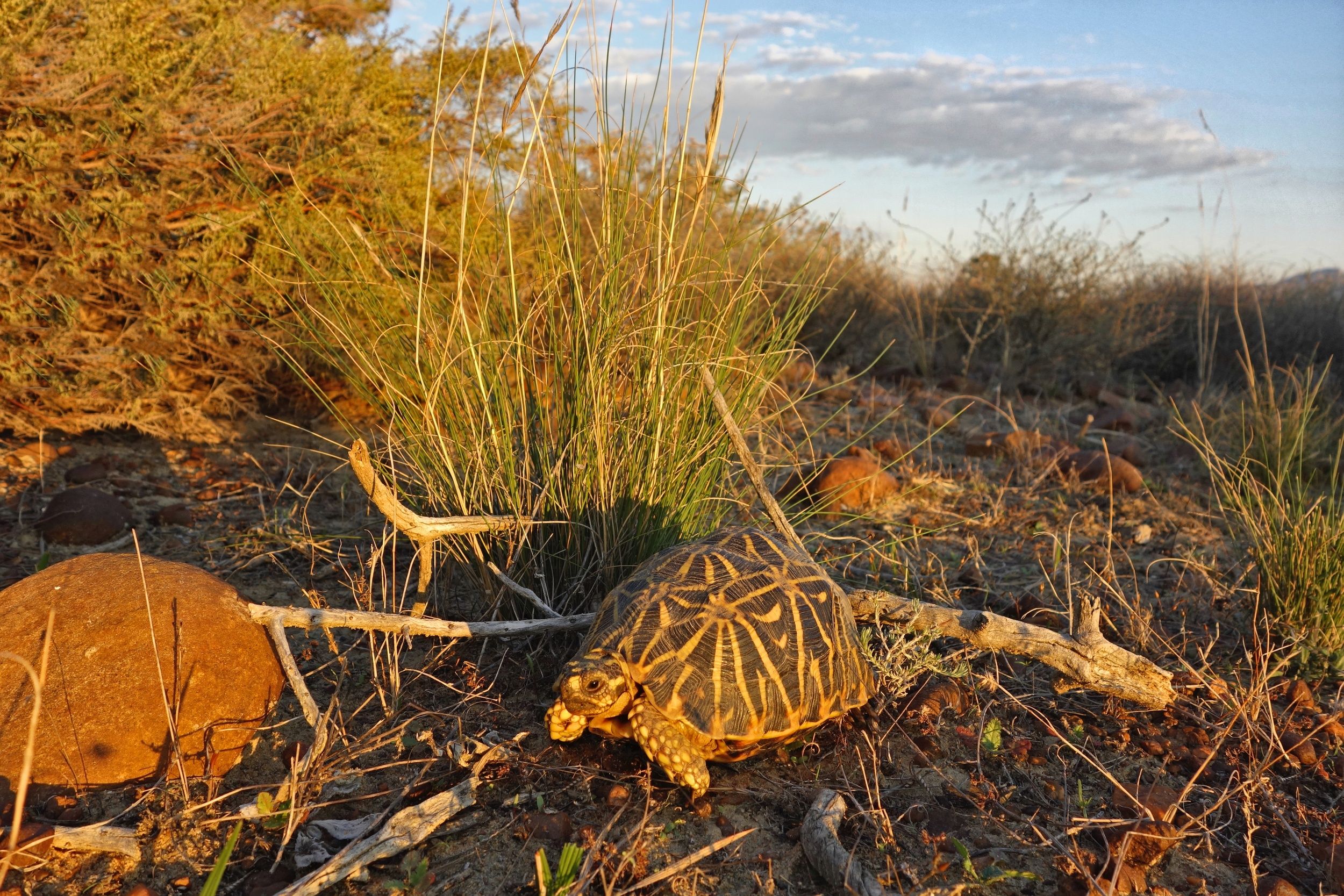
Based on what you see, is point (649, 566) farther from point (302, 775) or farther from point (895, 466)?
point (895, 466)

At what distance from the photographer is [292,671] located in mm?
2240

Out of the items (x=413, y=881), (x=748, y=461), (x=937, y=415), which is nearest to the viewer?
(x=413, y=881)

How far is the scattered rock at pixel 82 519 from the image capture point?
344 cm

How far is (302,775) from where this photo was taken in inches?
81.7

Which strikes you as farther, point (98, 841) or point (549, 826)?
point (549, 826)

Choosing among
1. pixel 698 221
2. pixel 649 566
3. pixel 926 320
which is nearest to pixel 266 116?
pixel 698 221

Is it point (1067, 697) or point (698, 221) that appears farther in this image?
point (698, 221)

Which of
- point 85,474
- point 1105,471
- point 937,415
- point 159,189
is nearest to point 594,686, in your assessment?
point 85,474

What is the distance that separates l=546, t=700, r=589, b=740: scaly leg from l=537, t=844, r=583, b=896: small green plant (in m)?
0.35

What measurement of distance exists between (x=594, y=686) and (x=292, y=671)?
82 centimetres

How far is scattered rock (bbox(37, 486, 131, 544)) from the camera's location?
3436 millimetres

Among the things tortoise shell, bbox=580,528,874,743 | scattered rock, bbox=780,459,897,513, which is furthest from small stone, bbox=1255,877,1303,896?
scattered rock, bbox=780,459,897,513

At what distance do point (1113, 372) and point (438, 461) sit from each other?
7.64 metres

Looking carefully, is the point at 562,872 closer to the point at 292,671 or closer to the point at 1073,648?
the point at 292,671
